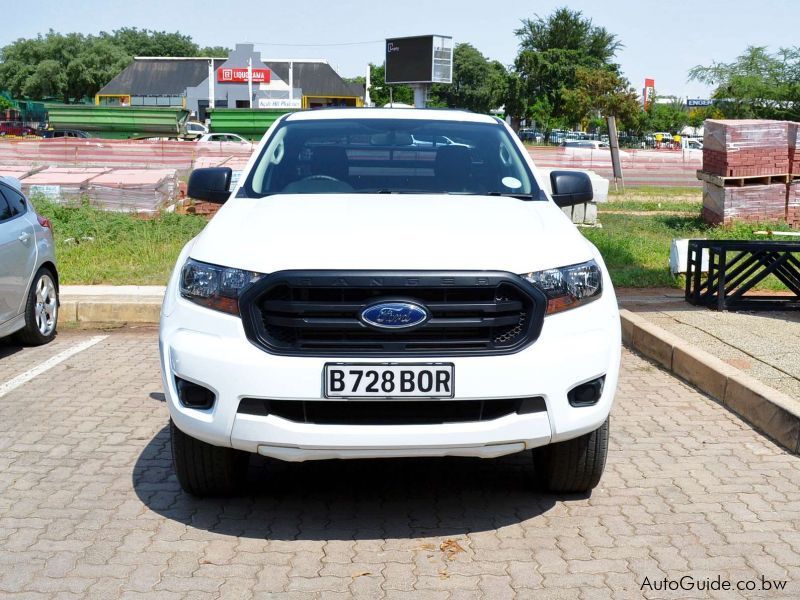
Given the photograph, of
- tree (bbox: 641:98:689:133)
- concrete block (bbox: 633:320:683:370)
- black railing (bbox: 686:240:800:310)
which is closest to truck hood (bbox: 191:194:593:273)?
concrete block (bbox: 633:320:683:370)

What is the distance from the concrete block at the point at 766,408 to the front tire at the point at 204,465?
9.58ft

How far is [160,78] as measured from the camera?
8950 centimetres

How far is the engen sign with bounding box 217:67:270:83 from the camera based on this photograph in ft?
234

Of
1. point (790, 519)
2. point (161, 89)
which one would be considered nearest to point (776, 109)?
point (790, 519)

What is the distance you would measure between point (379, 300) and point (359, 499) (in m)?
1.19

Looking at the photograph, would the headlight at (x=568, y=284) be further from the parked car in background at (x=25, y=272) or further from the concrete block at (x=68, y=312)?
the concrete block at (x=68, y=312)

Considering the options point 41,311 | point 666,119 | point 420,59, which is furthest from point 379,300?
point 666,119

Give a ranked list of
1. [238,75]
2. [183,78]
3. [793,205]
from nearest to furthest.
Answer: [793,205] → [238,75] → [183,78]

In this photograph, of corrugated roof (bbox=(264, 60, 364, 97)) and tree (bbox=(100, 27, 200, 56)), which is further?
tree (bbox=(100, 27, 200, 56))

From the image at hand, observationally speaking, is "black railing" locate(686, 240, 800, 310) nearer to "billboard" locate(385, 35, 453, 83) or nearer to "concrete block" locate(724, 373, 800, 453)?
"concrete block" locate(724, 373, 800, 453)

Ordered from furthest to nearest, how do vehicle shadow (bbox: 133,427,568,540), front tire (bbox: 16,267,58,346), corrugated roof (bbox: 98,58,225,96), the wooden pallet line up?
corrugated roof (bbox: 98,58,225,96) < the wooden pallet < front tire (bbox: 16,267,58,346) < vehicle shadow (bbox: 133,427,568,540)

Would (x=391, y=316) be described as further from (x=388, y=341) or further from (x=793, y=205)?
(x=793, y=205)

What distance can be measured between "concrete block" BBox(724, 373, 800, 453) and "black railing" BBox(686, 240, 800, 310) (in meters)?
2.67

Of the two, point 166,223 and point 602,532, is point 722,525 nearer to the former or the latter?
point 602,532
